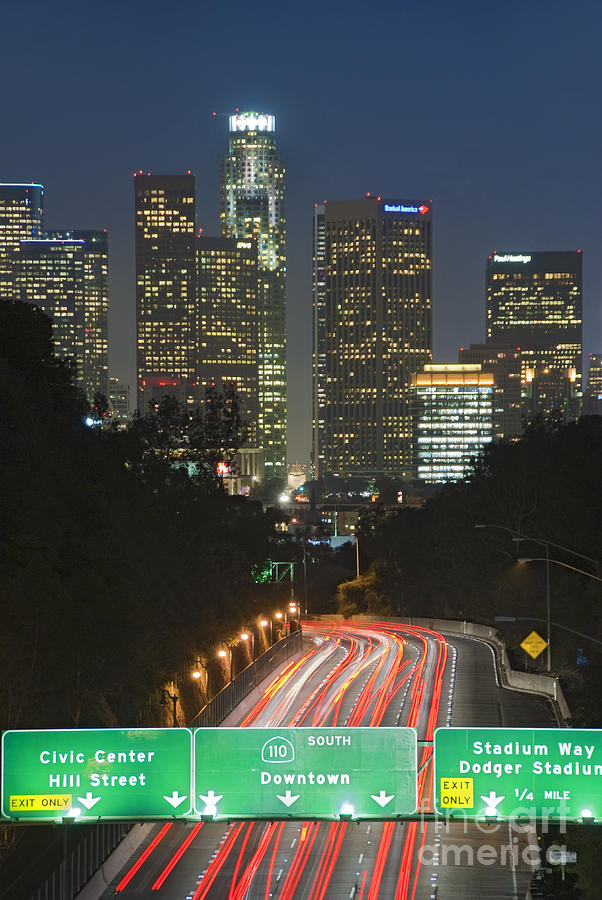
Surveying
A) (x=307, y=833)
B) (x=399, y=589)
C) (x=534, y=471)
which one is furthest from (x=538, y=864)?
(x=399, y=589)

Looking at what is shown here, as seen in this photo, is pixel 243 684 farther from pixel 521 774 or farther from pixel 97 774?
pixel 521 774

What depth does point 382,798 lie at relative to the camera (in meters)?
26.2

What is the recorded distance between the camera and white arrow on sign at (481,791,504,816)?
2572 cm

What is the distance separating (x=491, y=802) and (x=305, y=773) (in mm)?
3562

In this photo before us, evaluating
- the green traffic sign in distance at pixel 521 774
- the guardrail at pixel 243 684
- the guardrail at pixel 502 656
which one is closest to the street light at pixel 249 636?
the guardrail at pixel 243 684

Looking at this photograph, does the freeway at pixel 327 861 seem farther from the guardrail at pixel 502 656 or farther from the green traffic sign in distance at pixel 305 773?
the guardrail at pixel 502 656

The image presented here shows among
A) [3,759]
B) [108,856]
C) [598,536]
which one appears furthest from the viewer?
[598,536]

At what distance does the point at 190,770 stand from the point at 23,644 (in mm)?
15996

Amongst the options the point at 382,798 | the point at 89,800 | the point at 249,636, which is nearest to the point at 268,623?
the point at 249,636

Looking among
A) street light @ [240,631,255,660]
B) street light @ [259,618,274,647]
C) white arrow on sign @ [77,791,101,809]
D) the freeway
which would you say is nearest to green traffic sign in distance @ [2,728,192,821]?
white arrow on sign @ [77,791,101,809]

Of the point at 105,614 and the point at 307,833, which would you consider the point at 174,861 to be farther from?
the point at 105,614

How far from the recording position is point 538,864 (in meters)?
36.5

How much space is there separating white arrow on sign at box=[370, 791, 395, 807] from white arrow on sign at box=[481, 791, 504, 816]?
179 cm

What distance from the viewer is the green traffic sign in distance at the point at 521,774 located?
25562mm
